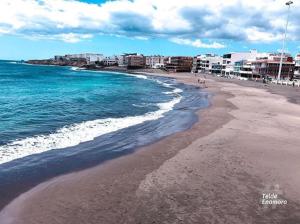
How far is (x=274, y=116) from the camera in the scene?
93.2 feet

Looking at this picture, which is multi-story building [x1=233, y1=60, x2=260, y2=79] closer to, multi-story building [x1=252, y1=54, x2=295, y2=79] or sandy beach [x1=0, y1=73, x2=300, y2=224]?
multi-story building [x1=252, y1=54, x2=295, y2=79]

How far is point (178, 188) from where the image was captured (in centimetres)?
1098

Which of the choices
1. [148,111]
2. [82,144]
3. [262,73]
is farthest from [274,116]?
[262,73]

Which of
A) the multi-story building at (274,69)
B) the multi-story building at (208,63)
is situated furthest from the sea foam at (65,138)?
the multi-story building at (208,63)

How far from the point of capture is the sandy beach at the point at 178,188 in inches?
357

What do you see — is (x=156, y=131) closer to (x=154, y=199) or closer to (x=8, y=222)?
(x=154, y=199)

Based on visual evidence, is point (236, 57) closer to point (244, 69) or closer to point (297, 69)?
point (244, 69)

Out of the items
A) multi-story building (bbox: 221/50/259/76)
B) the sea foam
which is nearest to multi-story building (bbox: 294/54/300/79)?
multi-story building (bbox: 221/50/259/76)

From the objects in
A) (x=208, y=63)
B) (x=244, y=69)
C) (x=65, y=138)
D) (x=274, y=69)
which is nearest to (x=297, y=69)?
(x=274, y=69)

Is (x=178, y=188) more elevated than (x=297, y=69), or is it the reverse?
(x=178, y=188)

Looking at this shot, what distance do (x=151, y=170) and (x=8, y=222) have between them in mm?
5623

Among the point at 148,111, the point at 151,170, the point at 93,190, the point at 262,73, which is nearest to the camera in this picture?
the point at 93,190

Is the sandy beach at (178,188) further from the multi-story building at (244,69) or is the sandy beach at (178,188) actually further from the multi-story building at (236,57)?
the multi-story building at (236,57)

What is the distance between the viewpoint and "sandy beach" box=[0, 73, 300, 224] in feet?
29.8
